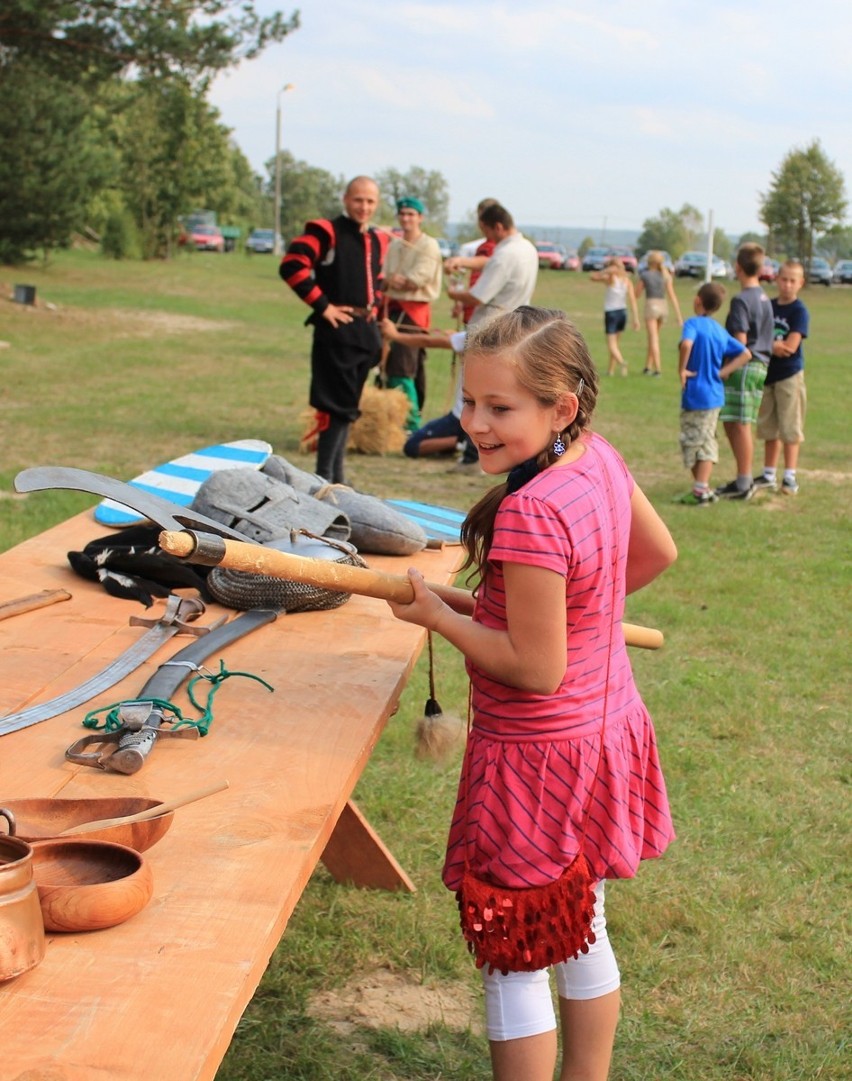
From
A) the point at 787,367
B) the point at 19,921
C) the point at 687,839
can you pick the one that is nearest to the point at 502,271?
the point at 787,367

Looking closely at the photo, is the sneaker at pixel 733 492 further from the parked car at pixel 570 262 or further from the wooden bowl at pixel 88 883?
the parked car at pixel 570 262

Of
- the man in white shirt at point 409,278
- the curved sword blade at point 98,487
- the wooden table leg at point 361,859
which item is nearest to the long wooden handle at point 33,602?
the curved sword blade at point 98,487

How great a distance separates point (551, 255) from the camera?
162 ft

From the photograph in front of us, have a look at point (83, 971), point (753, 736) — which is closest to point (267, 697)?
point (83, 971)

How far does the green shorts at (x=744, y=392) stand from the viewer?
7695mm

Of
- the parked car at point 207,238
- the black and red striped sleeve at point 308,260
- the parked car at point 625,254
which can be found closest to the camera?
the black and red striped sleeve at point 308,260

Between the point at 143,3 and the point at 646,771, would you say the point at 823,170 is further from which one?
the point at 646,771

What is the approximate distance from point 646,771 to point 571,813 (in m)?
0.24

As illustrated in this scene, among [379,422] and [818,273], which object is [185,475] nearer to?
[379,422]

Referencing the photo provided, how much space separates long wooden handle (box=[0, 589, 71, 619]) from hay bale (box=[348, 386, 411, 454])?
6.11 metres

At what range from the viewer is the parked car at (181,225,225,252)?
4731cm

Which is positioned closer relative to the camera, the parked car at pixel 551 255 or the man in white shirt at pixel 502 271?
the man in white shirt at pixel 502 271

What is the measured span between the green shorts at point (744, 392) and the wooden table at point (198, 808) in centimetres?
499

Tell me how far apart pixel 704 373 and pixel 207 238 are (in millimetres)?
42659
